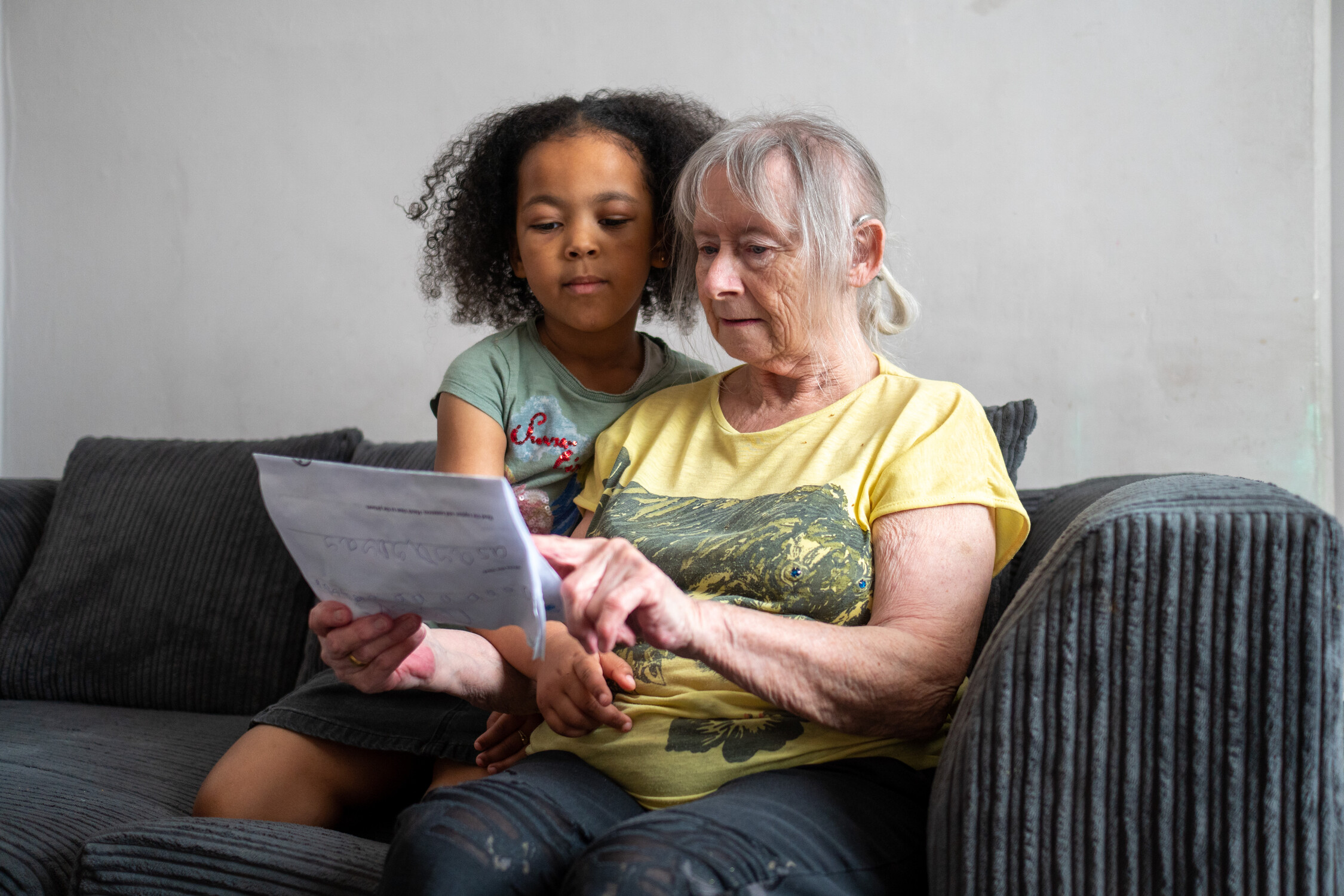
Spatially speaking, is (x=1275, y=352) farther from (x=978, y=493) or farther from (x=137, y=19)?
(x=137, y=19)

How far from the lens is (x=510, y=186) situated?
1398mm

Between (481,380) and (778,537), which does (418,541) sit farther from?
(481,380)

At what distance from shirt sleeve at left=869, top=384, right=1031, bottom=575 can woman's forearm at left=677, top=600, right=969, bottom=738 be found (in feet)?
0.48

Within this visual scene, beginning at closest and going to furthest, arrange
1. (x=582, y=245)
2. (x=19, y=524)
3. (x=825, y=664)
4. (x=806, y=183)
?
(x=825, y=664), (x=806, y=183), (x=582, y=245), (x=19, y=524)

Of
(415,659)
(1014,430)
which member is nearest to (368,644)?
(415,659)

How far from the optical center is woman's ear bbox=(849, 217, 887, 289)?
1160 mm

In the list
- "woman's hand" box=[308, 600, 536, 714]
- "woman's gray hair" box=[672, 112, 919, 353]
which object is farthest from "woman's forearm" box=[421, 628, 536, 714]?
"woman's gray hair" box=[672, 112, 919, 353]

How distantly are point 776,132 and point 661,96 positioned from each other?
347 mm

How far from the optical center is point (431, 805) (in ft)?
2.76

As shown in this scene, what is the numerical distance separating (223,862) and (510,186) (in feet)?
3.05

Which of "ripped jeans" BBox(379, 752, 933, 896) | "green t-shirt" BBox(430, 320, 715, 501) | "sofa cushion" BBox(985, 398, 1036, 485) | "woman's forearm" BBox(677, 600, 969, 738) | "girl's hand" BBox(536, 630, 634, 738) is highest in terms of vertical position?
"green t-shirt" BBox(430, 320, 715, 501)

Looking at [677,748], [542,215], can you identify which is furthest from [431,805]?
[542,215]

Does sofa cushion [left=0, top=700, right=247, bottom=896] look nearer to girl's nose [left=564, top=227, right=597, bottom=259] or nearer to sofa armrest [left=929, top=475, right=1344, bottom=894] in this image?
girl's nose [left=564, top=227, right=597, bottom=259]

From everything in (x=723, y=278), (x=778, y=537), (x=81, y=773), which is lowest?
(x=81, y=773)
